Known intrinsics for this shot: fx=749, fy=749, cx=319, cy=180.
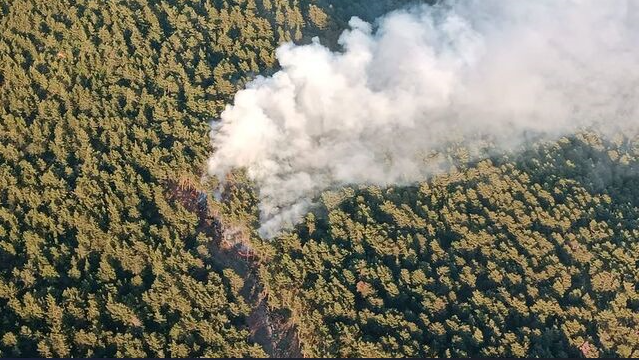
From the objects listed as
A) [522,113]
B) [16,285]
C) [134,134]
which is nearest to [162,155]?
[134,134]

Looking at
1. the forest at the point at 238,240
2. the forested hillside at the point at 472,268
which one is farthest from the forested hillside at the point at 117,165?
the forested hillside at the point at 472,268

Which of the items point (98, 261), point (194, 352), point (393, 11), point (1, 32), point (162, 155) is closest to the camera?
point (194, 352)

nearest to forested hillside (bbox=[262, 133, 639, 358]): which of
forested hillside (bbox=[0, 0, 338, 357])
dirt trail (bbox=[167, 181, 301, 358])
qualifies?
dirt trail (bbox=[167, 181, 301, 358])

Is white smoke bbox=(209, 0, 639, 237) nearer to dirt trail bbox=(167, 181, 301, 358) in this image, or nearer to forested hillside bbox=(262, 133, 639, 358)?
dirt trail bbox=(167, 181, 301, 358)

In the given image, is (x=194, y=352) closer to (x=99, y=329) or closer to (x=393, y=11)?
(x=99, y=329)

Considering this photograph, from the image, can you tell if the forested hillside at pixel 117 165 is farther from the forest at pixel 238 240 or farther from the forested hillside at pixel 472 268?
the forested hillside at pixel 472 268

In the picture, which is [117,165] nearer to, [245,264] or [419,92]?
[245,264]

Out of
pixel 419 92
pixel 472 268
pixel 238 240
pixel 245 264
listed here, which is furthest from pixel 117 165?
pixel 472 268
